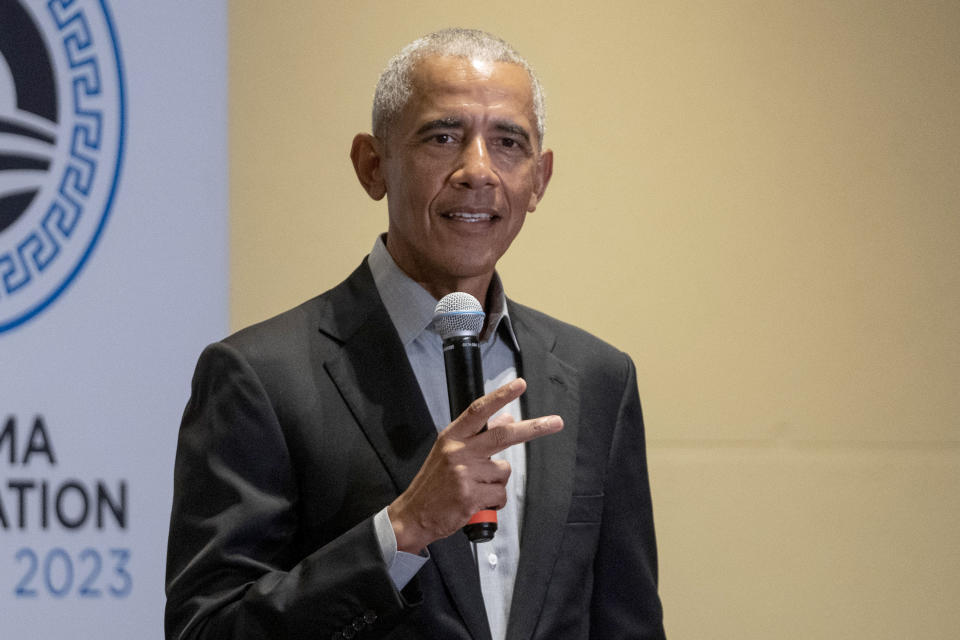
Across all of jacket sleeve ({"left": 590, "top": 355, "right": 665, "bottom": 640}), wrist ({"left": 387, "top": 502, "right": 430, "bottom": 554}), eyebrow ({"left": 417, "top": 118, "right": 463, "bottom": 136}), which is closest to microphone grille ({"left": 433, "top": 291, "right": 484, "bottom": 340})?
wrist ({"left": 387, "top": 502, "right": 430, "bottom": 554})

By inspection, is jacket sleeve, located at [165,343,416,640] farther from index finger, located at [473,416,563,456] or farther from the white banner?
the white banner

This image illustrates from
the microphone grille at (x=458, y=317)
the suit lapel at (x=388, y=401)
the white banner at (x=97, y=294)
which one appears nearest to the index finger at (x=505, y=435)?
the microphone grille at (x=458, y=317)

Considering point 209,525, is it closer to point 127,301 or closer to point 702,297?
point 127,301

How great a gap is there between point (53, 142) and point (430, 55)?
1.16 metres

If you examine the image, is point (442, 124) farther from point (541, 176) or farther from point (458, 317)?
point (458, 317)

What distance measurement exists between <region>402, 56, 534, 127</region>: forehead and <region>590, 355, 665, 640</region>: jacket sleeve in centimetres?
61

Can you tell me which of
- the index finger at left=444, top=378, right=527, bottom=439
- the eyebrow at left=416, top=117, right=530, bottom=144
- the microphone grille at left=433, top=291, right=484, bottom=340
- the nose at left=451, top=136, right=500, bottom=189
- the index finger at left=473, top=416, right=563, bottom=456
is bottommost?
the index finger at left=473, top=416, right=563, bottom=456

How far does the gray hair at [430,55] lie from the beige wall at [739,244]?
0.93 m

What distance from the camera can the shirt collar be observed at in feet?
6.35

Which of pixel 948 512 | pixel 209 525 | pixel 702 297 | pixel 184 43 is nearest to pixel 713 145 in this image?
pixel 702 297

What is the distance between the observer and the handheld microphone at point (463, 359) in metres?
1.44

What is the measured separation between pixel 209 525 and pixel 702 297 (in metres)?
1.67

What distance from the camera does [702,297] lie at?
297 centimetres

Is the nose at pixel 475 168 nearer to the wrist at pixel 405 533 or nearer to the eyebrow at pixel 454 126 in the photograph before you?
the eyebrow at pixel 454 126
